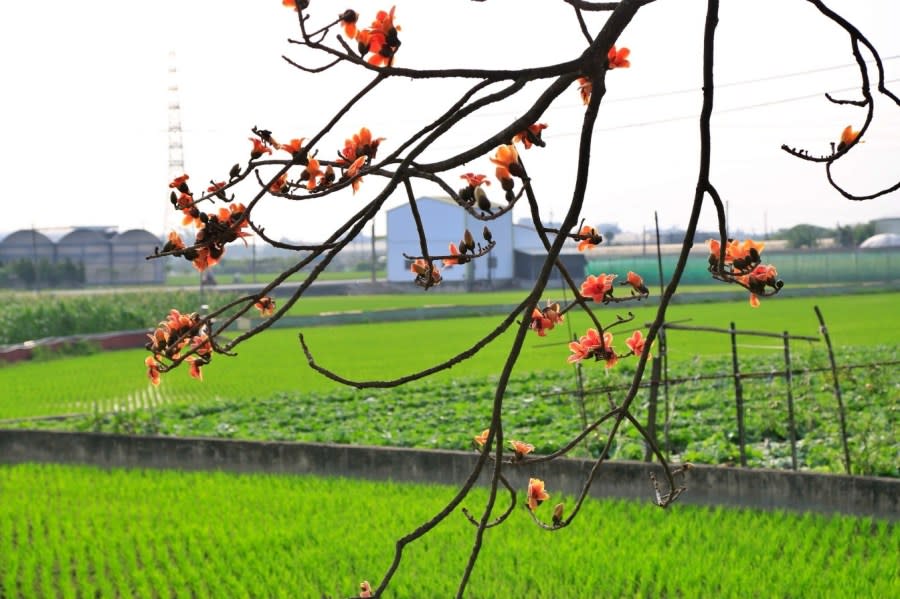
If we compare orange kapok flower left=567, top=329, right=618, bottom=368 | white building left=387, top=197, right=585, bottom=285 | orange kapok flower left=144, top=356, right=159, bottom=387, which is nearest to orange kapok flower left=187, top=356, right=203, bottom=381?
orange kapok flower left=144, top=356, right=159, bottom=387

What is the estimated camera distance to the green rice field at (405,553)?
5.58 metres

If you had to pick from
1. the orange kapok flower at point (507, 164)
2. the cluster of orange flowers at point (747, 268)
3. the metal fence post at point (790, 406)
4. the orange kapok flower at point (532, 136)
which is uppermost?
the orange kapok flower at point (532, 136)

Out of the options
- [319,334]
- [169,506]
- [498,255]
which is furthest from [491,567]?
[498,255]

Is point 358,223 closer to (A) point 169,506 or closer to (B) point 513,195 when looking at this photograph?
(B) point 513,195

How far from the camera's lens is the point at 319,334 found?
83.7 ft

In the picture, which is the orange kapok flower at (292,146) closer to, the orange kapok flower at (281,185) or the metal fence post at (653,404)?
the orange kapok flower at (281,185)

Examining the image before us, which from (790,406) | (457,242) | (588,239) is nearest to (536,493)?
(588,239)

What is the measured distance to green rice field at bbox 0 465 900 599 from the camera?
5578 mm

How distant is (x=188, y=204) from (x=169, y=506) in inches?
237

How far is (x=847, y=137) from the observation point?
2129mm

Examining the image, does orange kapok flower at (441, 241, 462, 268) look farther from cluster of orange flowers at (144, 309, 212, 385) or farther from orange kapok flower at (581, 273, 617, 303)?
cluster of orange flowers at (144, 309, 212, 385)

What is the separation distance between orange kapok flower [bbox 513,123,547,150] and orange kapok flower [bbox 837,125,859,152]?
0.53 meters

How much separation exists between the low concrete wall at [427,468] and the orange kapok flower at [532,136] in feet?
16.0

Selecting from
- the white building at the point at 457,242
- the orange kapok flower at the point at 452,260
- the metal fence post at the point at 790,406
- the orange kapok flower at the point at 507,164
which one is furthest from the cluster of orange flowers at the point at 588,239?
the white building at the point at 457,242
